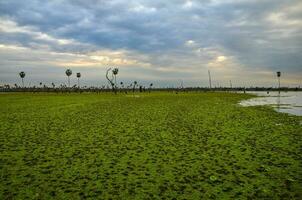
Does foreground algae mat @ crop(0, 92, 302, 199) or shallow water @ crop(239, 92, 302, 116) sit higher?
foreground algae mat @ crop(0, 92, 302, 199)

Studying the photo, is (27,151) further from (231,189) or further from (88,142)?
(231,189)

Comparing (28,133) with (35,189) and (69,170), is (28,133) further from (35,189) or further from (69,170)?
(35,189)

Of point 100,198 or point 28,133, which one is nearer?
point 100,198

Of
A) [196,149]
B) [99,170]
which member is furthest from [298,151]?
[99,170]

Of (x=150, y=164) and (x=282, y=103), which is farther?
(x=282, y=103)

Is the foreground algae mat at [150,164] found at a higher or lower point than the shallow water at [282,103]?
higher

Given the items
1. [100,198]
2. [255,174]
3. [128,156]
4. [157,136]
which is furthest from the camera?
[157,136]

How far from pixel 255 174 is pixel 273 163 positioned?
4.95 feet

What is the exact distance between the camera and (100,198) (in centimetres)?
634

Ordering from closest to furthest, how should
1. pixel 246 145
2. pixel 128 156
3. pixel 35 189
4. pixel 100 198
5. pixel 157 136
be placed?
1. pixel 100 198
2. pixel 35 189
3. pixel 128 156
4. pixel 246 145
5. pixel 157 136

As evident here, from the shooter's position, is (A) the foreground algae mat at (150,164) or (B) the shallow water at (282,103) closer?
(A) the foreground algae mat at (150,164)

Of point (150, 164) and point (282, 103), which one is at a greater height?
point (150, 164)

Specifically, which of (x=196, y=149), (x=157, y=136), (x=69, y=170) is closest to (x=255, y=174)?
(x=196, y=149)

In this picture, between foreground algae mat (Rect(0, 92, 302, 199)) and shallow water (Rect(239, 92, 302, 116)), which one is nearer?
foreground algae mat (Rect(0, 92, 302, 199))
